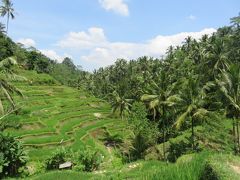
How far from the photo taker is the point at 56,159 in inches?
1196

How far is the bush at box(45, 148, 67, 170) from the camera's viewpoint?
3012 cm

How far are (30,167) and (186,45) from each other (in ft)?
157

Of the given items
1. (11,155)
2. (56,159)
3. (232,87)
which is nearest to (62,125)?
(56,159)

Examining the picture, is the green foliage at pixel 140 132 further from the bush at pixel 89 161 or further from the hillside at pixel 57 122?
the bush at pixel 89 161

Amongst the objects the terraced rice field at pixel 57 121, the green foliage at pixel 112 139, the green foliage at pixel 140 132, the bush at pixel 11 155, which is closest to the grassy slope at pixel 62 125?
the terraced rice field at pixel 57 121

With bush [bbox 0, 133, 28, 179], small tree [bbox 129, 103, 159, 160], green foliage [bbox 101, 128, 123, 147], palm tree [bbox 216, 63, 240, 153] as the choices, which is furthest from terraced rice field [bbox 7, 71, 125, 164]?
palm tree [bbox 216, 63, 240, 153]

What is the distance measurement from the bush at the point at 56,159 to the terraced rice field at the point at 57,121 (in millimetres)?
3277

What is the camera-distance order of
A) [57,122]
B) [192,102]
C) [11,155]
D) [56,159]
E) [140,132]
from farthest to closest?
1. [57,122]
2. [140,132]
3. [192,102]
4. [56,159]
5. [11,155]

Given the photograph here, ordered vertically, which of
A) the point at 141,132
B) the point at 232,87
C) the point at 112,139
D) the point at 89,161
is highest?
the point at 232,87

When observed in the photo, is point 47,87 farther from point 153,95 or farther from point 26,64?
point 153,95

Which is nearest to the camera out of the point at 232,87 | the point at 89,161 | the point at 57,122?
the point at 232,87

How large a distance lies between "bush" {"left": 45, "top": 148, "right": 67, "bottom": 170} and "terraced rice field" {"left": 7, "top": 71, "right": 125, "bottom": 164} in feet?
10.8

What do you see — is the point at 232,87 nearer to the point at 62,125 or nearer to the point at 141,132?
the point at 141,132

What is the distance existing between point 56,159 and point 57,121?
16837 mm
